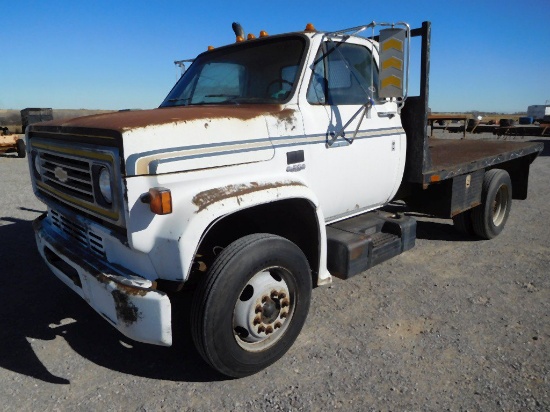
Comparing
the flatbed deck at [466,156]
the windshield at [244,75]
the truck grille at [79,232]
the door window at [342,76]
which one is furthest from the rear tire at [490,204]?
the truck grille at [79,232]

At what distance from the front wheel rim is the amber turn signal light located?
73 centimetres

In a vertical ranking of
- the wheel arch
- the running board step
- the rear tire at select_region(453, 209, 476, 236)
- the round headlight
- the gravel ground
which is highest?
the round headlight

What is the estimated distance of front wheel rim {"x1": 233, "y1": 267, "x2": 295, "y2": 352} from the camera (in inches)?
→ 105

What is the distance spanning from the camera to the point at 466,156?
5.30m

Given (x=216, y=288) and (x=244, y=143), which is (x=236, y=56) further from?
(x=216, y=288)

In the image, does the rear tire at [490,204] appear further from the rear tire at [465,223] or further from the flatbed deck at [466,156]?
the flatbed deck at [466,156]

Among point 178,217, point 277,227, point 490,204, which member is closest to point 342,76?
point 277,227

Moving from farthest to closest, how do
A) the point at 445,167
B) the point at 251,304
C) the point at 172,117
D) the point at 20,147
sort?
the point at 20,147, the point at 445,167, the point at 251,304, the point at 172,117

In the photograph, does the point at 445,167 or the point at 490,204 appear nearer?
the point at 445,167

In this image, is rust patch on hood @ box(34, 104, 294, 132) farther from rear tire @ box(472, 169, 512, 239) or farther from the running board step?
rear tire @ box(472, 169, 512, 239)

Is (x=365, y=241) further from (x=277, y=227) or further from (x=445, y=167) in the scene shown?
(x=445, y=167)

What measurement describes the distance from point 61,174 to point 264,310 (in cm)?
162

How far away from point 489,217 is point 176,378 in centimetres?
427

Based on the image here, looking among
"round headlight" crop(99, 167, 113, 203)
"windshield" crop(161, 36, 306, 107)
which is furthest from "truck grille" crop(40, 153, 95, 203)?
"windshield" crop(161, 36, 306, 107)
